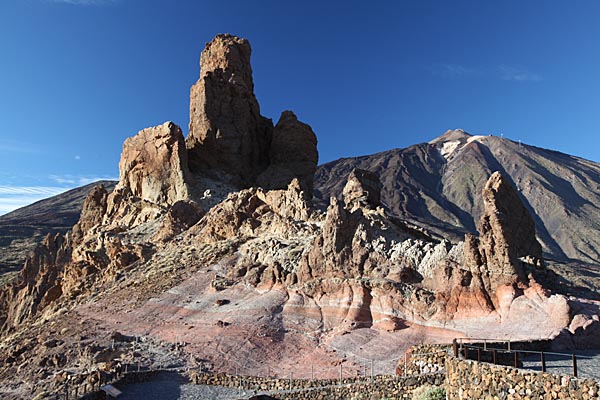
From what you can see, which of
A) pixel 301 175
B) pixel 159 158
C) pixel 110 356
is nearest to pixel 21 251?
pixel 159 158

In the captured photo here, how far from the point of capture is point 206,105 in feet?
195

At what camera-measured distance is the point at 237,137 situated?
2355 inches

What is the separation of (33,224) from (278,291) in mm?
121540

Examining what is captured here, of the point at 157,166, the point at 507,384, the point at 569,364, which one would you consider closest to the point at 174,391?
the point at 507,384

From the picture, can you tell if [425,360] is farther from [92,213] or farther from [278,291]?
[92,213]

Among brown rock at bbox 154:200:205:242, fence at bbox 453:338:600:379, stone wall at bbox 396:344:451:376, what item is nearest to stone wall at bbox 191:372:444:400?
stone wall at bbox 396:344:451:376

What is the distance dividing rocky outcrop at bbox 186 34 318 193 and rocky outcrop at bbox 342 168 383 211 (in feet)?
56.1

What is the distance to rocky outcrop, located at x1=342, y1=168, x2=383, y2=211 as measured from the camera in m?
37.8

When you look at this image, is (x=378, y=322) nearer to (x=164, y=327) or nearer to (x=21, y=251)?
(x=164, y=327)

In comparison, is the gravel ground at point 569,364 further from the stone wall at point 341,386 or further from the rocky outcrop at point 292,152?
the rocky outcrop at point 292,152

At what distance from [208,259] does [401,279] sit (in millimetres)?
14634

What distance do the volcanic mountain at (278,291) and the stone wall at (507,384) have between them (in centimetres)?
577

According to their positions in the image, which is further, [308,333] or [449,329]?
[308,333]

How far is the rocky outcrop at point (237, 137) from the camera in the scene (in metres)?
58.5
